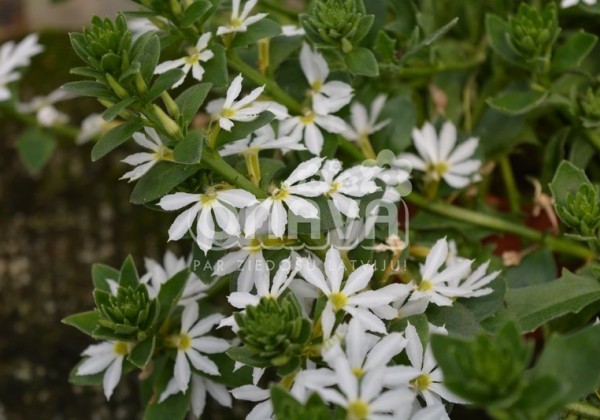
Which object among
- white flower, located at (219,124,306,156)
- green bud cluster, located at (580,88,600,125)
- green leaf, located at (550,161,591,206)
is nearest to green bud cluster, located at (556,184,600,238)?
green leaf, located at (550,161,591,206)

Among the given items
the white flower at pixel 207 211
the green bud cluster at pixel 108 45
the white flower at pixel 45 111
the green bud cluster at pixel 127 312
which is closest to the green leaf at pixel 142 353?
the green bud cluster at pixel 127 312

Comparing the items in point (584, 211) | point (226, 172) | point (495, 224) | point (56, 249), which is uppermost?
point (226, 172)

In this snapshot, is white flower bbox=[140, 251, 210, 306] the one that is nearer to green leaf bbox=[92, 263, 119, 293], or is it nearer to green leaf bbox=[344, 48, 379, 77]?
green leaf bbox=[92, 263, 119, 293]

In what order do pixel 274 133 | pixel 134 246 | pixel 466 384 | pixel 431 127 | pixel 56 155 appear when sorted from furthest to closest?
pixel 56 155
pixel 134 246
pixel 431 127
pixel 274 133
pixel 466 384

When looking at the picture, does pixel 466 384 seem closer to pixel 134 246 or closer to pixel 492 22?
pixel 492 22

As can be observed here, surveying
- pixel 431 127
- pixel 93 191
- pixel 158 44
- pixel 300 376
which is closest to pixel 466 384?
pixel 300 376

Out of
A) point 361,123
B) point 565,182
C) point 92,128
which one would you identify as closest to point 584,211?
point 565,182

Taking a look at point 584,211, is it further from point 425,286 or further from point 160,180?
point 160,180

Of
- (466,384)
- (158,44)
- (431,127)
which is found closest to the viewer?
(466,384)
